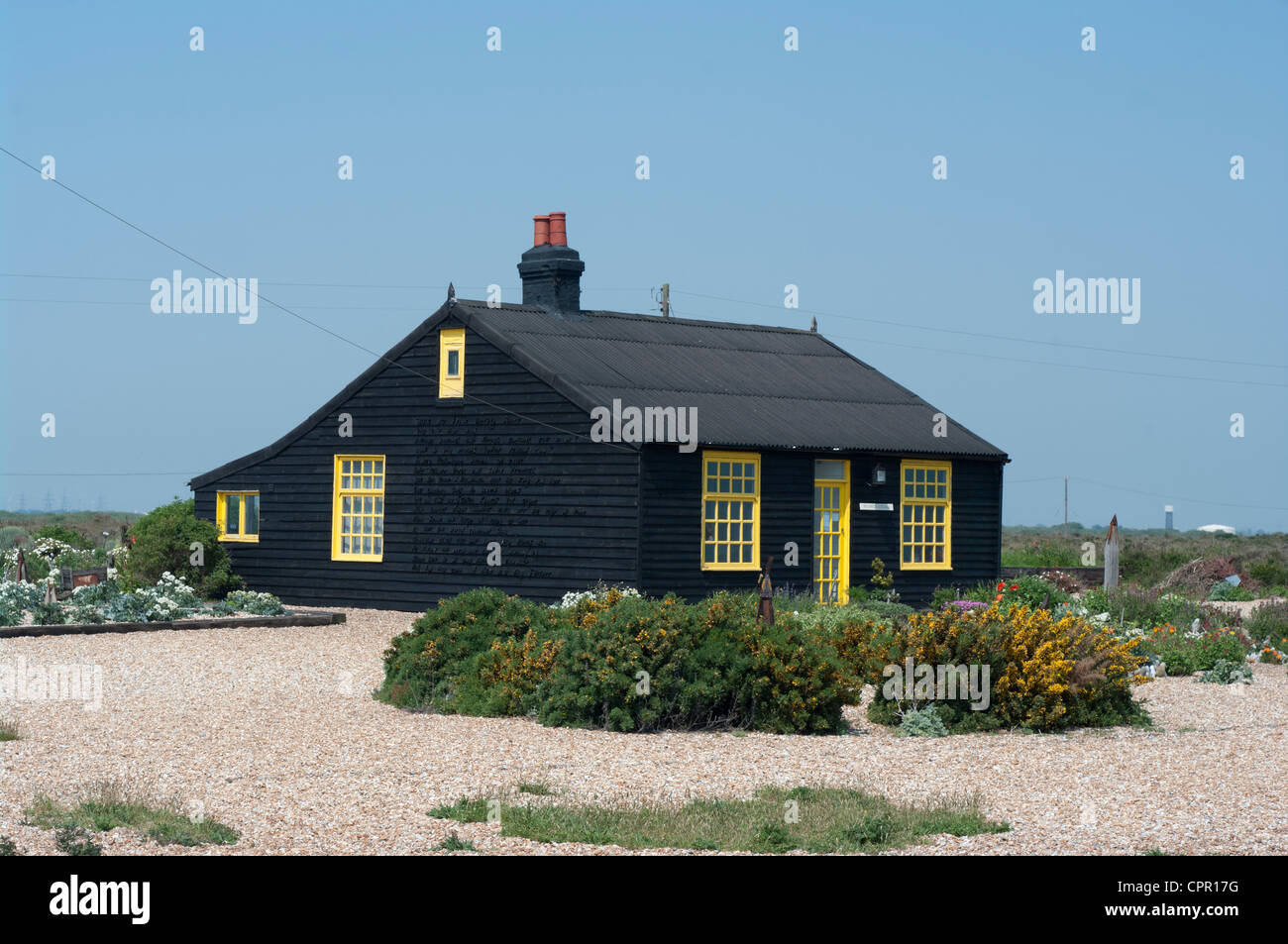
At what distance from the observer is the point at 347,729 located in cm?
1223

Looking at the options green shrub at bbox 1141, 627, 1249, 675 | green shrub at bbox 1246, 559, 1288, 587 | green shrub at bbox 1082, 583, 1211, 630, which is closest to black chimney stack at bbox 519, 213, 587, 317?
green shrub at bbox 1082, 583, 1211, 630

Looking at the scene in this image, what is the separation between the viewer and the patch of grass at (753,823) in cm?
820

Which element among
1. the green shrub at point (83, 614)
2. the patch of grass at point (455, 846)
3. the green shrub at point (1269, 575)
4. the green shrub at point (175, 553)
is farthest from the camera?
the green shrub at point (1269, 575)

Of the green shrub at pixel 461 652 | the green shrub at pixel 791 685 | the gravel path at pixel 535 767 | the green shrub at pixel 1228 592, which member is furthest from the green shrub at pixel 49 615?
the green shrub at pixel 1228 592

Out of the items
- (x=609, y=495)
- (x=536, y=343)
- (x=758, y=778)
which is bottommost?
(x=758, y=778)

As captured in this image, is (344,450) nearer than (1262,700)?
No

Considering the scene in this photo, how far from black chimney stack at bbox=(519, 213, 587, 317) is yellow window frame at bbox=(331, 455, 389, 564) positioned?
14.5ft

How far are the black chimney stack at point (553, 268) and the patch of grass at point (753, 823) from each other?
1954 cm

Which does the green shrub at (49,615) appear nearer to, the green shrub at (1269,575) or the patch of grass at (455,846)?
the patch of grass at (455,846)
